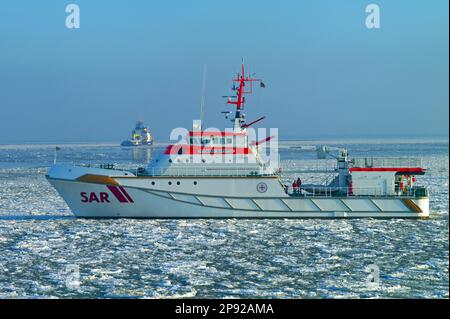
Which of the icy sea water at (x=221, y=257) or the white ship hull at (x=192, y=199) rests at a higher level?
the white ship hull at (x=192, y=199)

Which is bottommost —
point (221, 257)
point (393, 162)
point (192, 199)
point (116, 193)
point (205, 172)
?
point (221, 257)

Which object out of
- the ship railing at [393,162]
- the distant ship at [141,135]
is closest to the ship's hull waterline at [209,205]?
the ship railing at [393,162]

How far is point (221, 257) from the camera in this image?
19.6 m

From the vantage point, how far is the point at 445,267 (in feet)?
59.5

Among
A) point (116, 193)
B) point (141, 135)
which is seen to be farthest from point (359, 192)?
point (141, 135)

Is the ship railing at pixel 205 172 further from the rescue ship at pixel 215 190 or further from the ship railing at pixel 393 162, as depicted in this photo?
the ship railing at pixel 393 162

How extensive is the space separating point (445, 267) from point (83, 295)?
9471mm

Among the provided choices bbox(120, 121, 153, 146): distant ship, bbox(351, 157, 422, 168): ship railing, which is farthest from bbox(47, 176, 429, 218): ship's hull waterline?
bbox(120, 121, 153, 146): distant ship

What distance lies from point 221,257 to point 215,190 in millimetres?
7732

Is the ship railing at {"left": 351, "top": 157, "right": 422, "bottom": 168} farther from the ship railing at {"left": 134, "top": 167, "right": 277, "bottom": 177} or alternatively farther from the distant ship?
the distant ship

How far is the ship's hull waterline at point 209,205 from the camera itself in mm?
27078

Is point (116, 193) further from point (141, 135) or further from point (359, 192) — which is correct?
point (141, 135)

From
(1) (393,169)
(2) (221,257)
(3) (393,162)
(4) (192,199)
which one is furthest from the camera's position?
(3) (393,162)
